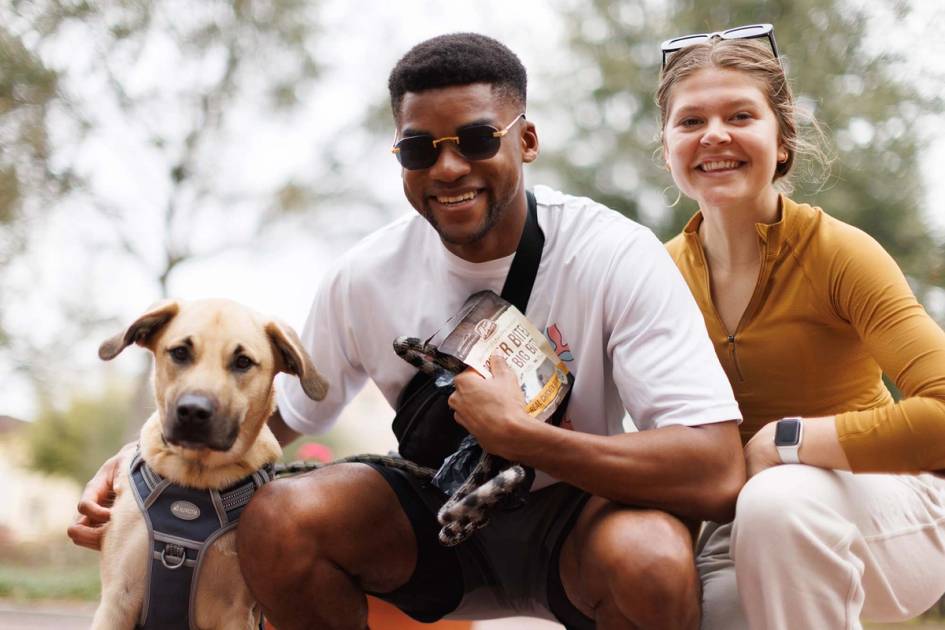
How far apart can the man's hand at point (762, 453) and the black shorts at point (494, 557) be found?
1.34ft

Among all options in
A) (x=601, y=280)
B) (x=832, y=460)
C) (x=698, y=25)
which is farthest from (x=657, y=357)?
(x=698, y=25)

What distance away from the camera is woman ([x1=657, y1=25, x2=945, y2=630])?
6.95ft

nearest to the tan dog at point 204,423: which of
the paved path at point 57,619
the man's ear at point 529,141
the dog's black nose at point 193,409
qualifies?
the dog's black nose at point 193,409

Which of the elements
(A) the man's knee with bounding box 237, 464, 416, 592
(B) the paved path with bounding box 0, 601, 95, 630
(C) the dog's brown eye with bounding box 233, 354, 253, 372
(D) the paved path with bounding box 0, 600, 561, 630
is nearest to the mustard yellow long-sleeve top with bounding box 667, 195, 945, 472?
(A) the man's knee with bounding box 237, 464, 416, 592

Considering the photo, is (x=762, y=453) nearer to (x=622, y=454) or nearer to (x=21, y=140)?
(x=622, y=454)

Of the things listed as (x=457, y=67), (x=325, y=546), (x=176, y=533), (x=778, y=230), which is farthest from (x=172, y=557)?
(x=778, y=230)

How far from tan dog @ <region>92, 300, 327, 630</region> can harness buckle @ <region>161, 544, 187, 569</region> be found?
4cm

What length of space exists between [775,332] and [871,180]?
12.6 feet

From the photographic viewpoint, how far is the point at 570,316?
2432 mm

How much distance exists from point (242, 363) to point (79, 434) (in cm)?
476

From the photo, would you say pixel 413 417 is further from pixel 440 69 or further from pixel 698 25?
pixel 698 25

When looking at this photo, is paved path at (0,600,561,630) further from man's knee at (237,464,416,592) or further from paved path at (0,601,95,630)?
man's knee at (237,464,416,592)

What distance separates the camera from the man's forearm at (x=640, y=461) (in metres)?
2.14

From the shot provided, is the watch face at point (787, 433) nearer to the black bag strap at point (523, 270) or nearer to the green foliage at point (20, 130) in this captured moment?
the black bag strap at point (523, 270)
